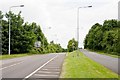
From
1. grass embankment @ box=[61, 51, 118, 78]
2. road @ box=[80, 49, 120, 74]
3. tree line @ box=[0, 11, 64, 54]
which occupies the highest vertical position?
tree line @ box=[0, 11, 64, 54]

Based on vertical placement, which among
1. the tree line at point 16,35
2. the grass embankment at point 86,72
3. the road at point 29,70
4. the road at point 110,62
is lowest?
the road at point 110,62

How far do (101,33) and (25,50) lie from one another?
2439 inches

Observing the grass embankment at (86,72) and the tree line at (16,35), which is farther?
the tree line at (16,35)

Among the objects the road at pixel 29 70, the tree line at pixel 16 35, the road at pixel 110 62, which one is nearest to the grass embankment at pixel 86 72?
the road at pixel 29 70

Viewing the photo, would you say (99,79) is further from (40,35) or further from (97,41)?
(97,41)

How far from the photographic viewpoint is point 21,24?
270 feet

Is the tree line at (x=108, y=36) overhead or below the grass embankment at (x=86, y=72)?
overhead

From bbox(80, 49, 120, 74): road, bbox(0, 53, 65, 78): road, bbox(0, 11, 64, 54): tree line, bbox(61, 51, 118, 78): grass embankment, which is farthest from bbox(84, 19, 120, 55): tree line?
bbox(61, 51, 118, 78): grass embankment

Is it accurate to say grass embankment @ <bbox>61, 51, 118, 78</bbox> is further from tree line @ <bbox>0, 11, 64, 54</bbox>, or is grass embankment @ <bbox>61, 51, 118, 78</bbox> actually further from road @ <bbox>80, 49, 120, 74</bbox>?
tree line @ <bbox>0, 11, 64, 54</bbox>

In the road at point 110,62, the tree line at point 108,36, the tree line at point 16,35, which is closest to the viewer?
the road at point 110,62

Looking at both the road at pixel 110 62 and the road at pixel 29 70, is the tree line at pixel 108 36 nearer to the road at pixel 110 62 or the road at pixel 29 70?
the road at pixel 110 62

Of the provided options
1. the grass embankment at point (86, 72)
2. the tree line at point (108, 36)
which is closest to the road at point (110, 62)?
the grass embankment at point (86, 72)

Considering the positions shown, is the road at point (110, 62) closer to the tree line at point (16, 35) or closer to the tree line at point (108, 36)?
the tree line at point (16, 35)

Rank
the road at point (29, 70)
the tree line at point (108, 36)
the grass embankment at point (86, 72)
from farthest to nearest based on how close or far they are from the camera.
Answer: the tree line at point (108, 36)
the road at point (29, 70)
the grass embankment at point (86, 72)
